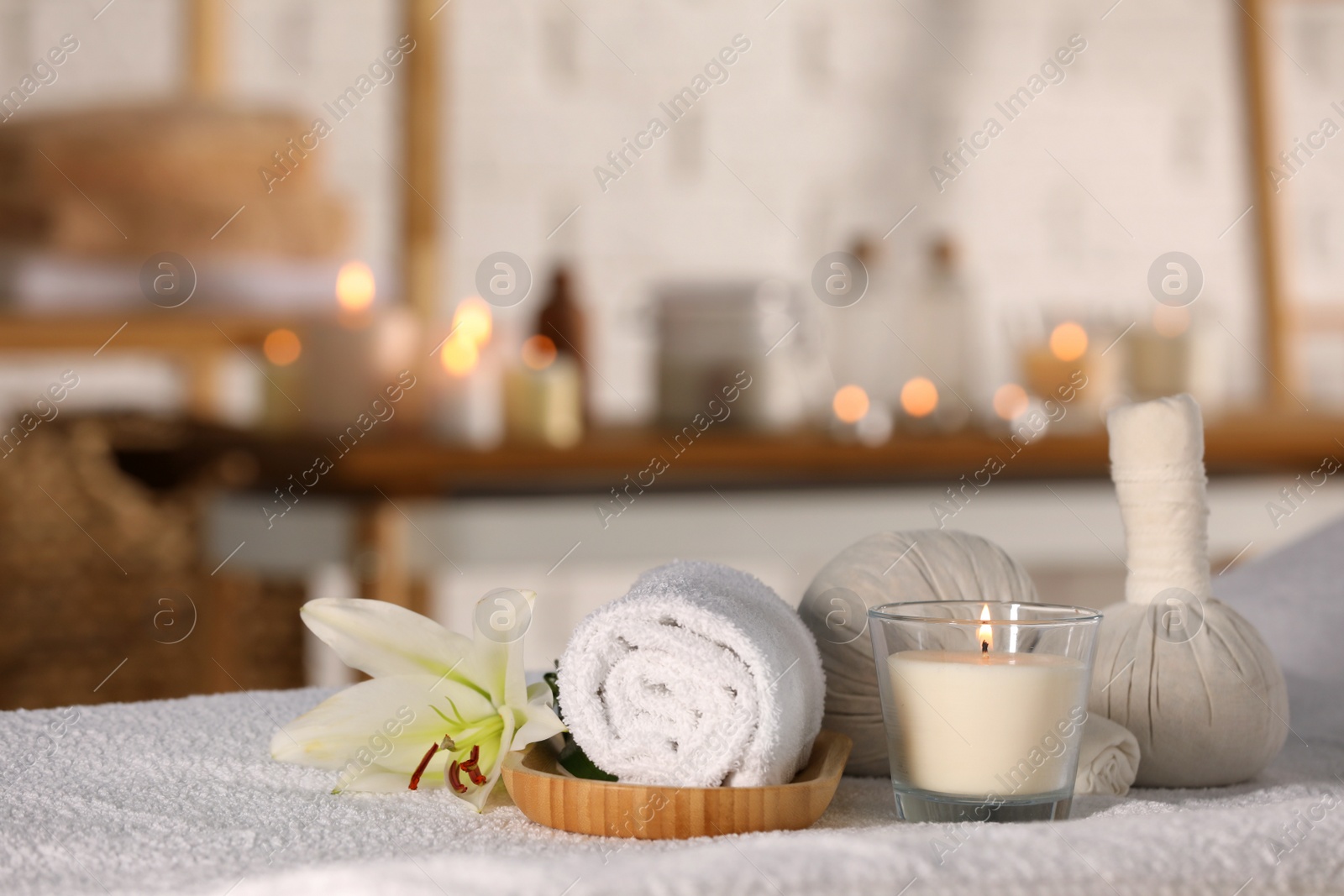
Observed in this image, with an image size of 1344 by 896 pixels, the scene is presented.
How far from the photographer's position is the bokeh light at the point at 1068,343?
1493 millimetres

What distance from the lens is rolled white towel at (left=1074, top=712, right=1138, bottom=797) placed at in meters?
0.39

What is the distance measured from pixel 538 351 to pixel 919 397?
0.41 m

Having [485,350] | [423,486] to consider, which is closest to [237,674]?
[423,486]

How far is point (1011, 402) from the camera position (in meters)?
1.55

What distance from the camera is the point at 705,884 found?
0.88 ft

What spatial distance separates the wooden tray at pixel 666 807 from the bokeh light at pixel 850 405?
104 cm

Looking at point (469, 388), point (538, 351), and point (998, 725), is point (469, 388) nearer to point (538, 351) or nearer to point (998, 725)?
point (538, 351)

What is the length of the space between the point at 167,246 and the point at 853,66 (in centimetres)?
96

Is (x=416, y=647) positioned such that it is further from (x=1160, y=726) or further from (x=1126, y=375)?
(x=1126, y=375)

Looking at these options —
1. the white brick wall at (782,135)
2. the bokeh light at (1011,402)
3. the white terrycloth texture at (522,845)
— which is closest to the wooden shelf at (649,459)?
the bokeh light at (1011,402)

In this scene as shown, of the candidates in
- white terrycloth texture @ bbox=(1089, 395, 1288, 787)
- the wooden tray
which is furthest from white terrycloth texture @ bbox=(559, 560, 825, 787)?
white terrycloth texture @ bbox=(1089, 395, 1288, 787)

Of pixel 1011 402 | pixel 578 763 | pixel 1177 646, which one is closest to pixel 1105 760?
pixel 1177 646

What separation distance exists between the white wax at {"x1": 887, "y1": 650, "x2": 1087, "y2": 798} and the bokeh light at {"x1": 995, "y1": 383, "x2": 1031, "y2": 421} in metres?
1.14

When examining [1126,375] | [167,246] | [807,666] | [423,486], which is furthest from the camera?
[1126,375]
